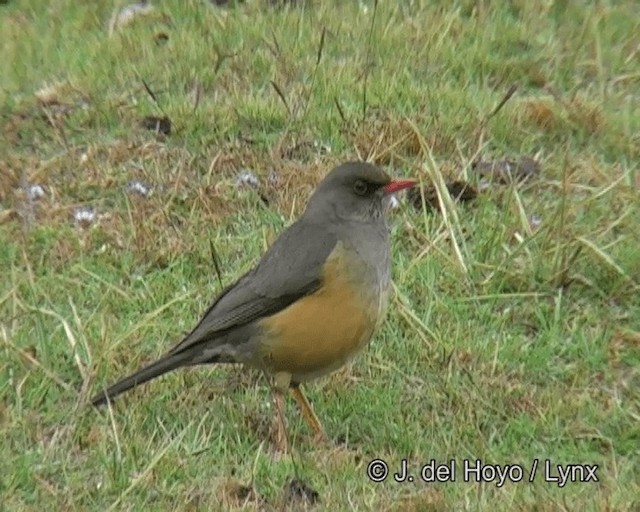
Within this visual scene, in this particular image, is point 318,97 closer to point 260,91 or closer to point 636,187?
point 260,91

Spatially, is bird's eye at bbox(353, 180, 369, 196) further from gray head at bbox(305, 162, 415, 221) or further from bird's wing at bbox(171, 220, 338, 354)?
bird's wing at bbox(171, 220, 338, 354)

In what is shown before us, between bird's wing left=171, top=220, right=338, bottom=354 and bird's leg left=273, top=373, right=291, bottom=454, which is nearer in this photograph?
bird's leg left=273, top=373, right=291, bottom=454

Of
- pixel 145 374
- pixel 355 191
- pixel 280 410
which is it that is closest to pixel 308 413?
pixel 280 410

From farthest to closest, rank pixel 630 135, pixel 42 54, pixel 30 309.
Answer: pixel 42 54 < pixel 630 135 < pixel 30 309

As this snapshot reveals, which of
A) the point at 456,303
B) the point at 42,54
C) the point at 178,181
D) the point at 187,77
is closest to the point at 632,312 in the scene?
the point at 456,303

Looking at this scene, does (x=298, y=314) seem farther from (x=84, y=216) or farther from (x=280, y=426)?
(x=84, y=216)

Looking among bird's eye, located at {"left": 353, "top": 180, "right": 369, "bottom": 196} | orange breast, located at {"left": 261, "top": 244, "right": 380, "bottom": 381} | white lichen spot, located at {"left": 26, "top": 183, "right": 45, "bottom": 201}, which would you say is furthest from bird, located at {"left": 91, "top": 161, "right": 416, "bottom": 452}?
white lichen spot, located at {"left": 26, "top": 183, "right": 45, "bottom": 201}
